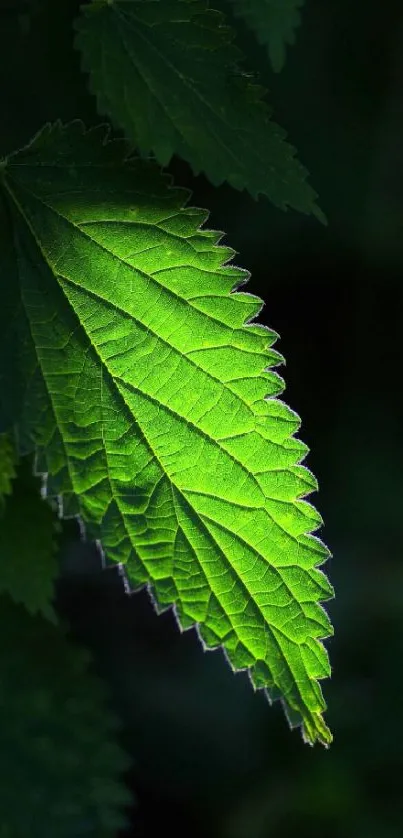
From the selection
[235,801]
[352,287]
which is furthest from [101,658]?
[352,287]

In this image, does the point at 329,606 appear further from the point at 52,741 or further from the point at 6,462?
the point at 6,462

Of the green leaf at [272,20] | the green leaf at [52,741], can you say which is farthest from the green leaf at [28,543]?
the green leaf at [272,20]

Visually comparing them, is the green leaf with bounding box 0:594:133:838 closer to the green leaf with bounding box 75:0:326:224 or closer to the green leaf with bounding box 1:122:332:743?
the green leaf with bounding box 1:122:332:743

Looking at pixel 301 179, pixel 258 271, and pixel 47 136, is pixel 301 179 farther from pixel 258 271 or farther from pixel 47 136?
pixel 258 271

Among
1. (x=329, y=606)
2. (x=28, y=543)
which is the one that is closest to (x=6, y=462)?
(x=28, y=543)

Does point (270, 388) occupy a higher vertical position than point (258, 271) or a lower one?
higher
